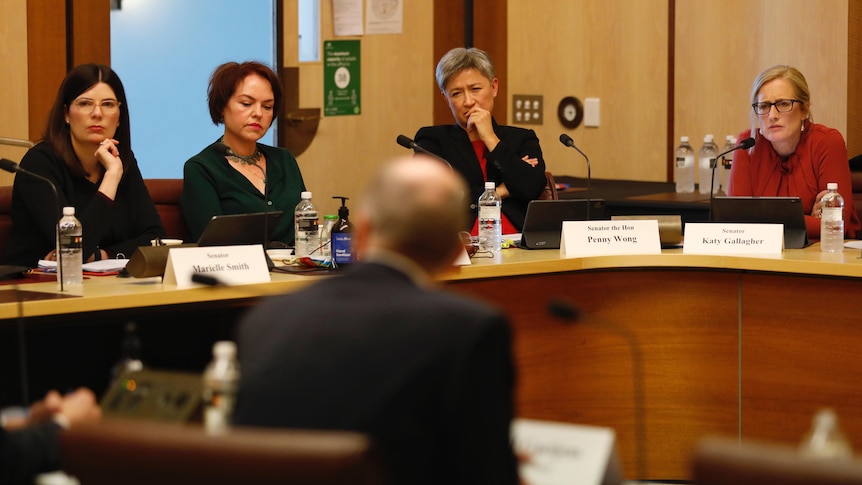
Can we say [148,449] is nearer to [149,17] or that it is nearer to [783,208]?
[783,208]

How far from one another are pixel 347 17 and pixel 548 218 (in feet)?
7.38

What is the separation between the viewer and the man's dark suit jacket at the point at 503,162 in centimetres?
408

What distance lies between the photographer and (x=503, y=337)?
1.49 m

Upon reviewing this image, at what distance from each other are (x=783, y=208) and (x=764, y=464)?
7.98 ft

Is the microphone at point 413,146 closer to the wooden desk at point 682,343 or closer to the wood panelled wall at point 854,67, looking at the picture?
the wooden desk at point 682,343

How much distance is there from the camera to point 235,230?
3092mm

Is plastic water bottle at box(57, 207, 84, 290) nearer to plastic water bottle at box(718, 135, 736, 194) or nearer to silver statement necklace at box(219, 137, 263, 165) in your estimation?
silver statement necklace at box(219, 137, 263, 165)

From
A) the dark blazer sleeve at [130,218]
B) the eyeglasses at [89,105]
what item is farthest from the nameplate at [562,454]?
the eyeglasses at [89,105]

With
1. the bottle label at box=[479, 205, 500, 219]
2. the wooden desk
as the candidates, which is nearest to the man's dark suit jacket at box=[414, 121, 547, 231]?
the bottle label at box=[479, 205, 500, 219]

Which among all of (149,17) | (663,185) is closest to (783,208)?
(663,185)

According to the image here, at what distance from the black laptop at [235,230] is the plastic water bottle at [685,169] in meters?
2.69

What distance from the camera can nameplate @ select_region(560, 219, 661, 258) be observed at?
138 inches

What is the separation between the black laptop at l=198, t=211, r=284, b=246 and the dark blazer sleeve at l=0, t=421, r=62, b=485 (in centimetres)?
128

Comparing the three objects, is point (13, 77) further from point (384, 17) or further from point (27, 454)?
point (27, 454)
